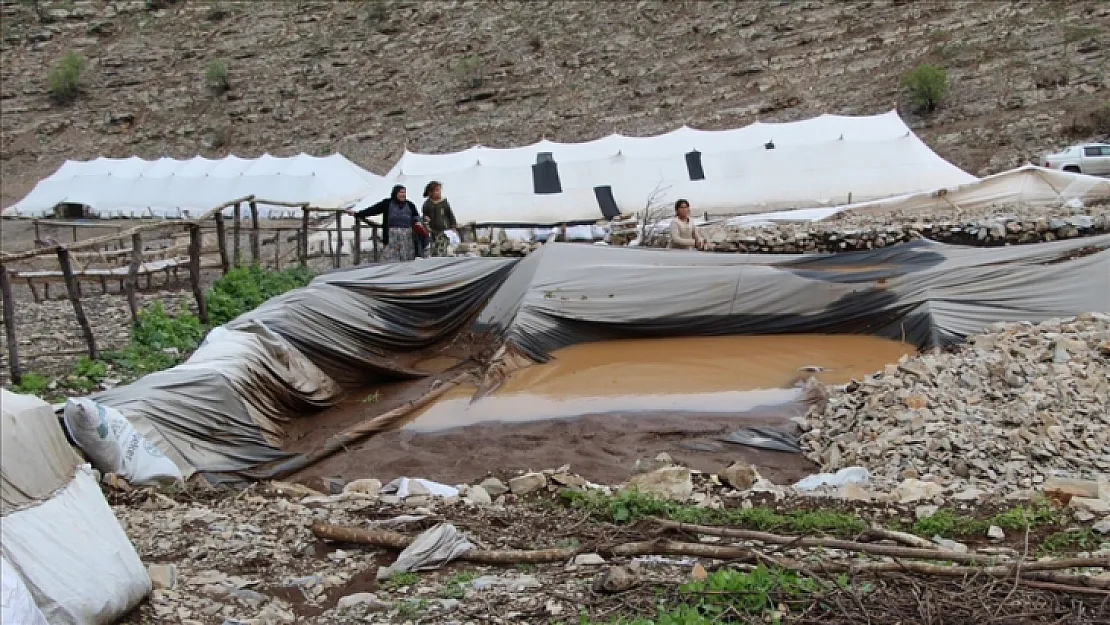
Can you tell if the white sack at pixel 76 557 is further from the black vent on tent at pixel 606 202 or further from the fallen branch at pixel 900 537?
the black vent on tent at pixel 606 202

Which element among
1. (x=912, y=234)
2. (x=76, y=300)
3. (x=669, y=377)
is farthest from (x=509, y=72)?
(x=669, y=377)

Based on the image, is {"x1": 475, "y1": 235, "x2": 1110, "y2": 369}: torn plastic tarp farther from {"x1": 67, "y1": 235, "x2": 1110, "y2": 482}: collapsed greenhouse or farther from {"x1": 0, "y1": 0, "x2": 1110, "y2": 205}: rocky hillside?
{"x1": 0, "y1": 0, "x2": 1110, "y2": 205}: rocky hillside

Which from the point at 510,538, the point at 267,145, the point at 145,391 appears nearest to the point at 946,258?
the point at 510,538

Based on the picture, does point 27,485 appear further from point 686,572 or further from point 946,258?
point 946,258

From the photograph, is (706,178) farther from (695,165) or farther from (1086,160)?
(1086,160)

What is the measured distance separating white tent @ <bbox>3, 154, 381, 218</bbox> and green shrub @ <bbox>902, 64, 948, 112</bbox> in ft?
46.9

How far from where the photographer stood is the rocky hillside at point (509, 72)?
26469 millimetres

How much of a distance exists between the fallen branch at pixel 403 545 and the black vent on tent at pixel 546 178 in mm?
15924

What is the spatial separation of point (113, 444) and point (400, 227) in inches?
232

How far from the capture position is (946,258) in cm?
923

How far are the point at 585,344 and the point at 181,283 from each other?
22.1ft

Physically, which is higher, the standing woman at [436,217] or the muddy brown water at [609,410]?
the standing woman at [436,217]

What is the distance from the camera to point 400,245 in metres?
11.2

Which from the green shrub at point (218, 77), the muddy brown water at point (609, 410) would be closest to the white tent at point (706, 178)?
the muddy brown water at point (609, 410)
